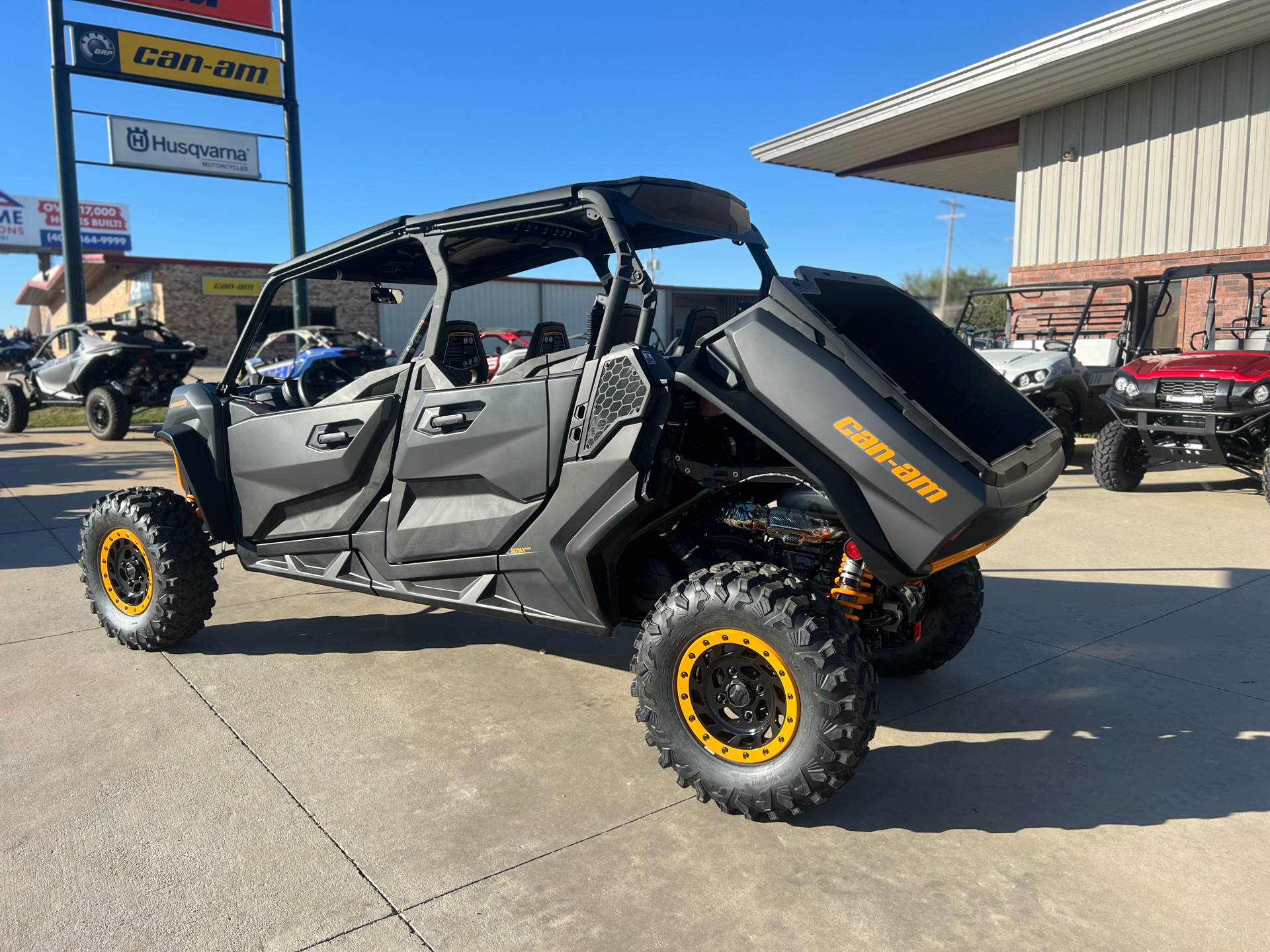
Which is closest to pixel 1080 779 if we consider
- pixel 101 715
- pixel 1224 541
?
pixel 101 715

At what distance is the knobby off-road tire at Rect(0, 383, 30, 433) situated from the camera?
14.1 m

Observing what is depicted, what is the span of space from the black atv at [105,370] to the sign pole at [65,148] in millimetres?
1721

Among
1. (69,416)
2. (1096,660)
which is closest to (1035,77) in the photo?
(1096,660)

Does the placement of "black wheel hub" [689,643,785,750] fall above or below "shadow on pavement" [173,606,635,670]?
above

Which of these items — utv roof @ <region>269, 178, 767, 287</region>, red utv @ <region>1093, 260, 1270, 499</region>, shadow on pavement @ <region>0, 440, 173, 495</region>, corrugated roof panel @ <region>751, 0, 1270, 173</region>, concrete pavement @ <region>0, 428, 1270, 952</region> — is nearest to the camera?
concrete pavement @ <region>0, 428, 1270, 952</region>

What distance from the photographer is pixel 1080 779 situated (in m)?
3.29

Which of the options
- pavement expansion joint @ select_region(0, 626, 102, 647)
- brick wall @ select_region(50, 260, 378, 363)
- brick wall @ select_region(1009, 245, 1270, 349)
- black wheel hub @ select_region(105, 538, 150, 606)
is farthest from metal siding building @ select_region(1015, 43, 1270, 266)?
brick wall @ select_region(50, 260, 378, 363)

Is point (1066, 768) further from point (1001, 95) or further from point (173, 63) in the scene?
point (173, 63)

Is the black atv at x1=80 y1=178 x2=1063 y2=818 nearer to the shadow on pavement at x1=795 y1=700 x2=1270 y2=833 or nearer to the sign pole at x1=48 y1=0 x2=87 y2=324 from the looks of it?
the shadow on pavement at x1=795 y1=700 x2=1270 y2=833

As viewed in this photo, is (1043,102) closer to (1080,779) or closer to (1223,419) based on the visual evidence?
(1223,419)

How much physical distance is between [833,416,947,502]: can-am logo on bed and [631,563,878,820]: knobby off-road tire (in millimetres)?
464

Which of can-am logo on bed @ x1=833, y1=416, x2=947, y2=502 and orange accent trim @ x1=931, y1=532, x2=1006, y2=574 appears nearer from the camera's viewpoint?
can-am logo on bed @ x1=833, y1=416, x2=947, y2=502

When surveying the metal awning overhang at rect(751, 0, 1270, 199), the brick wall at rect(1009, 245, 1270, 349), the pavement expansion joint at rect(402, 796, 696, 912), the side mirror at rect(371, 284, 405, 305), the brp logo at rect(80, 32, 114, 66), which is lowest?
the pavement expansion joint at rect(402, 796, 696, 912)

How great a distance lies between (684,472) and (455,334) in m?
1.58
